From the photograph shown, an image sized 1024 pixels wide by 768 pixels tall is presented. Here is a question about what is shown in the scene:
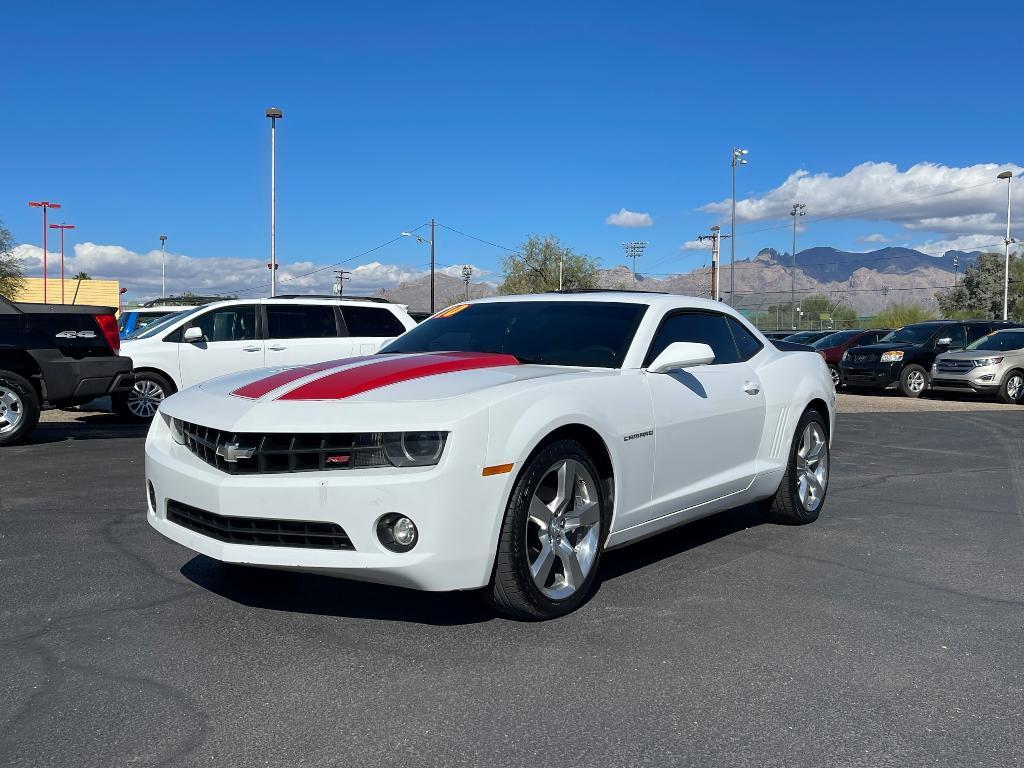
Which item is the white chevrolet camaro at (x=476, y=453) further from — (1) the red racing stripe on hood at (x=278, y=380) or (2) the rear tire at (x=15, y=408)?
(2) the rear tire at (x=15, y=408)

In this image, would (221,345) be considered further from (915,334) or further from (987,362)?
(915,334)

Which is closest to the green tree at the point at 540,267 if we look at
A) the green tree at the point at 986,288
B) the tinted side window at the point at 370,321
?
the green tree at the point at 986,288

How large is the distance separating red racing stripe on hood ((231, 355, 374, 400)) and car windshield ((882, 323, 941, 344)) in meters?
19.0

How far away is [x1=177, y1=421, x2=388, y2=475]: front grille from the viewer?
12.3ft

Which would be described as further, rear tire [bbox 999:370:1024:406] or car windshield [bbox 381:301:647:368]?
rear tire [bbox 999:370:1024:406]

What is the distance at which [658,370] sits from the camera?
4.78m

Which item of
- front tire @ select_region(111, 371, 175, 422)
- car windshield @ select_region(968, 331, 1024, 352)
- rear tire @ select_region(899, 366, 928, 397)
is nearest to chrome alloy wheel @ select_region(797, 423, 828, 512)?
front tire @ select_region(111, 371, 175, 422)

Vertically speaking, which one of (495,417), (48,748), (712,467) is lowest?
(48,748)

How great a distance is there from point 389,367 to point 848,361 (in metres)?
18.9

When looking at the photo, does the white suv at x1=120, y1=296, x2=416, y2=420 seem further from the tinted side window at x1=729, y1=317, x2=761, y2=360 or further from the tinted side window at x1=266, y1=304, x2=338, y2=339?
the tinted side window at x1=729, y1=317, x2=761, y2=360

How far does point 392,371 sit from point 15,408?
7.42 m

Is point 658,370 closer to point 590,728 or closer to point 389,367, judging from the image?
point 389,367

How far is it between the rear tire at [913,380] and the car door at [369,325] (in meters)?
12.4

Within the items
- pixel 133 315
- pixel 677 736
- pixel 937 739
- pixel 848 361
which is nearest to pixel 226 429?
pixel 677 736
